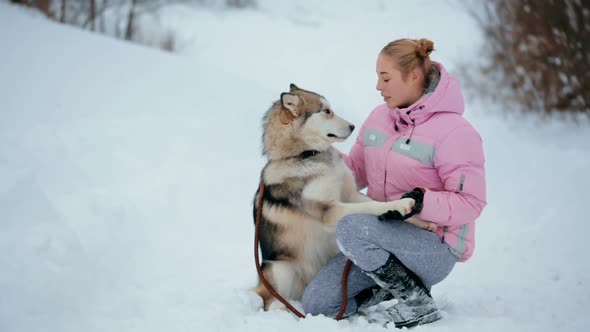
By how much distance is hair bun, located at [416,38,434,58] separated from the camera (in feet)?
7.86

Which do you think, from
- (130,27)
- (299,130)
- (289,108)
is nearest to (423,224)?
(299,130)

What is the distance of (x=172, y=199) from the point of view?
4840 mm

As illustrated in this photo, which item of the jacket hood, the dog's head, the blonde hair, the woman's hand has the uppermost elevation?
the blonde hair

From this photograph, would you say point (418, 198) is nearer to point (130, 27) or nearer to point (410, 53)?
point (410, 53)

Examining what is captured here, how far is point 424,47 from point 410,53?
69 millimetres

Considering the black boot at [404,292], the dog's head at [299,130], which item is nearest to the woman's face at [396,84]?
the dog's head at [299,130]

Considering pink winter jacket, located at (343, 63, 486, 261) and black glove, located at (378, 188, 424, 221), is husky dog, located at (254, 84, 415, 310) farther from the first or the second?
black glove, located at (378, 188, 424, 221)

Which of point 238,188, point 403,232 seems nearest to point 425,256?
point 403,232

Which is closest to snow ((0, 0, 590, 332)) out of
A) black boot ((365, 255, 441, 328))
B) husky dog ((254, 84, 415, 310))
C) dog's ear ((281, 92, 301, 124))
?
black boot ((365, 255, 441, 328))

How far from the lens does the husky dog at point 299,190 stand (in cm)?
257

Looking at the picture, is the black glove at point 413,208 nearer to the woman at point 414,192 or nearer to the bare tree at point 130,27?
the woman at point 414,192

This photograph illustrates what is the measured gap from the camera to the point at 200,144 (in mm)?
6031

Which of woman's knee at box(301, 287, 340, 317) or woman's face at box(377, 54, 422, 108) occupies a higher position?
woman's face at box(377, 54, 422, 108)

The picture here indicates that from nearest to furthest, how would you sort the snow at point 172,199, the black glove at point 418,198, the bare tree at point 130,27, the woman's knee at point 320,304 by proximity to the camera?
the black glove at point 418,198
the woman's knee at point 320,304
the snow at point 172,199
the bare tree at point 130,27
